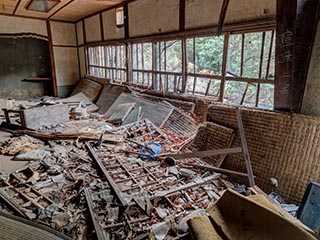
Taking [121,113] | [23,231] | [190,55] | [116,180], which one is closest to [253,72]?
[190,55]

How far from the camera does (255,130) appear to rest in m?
3.37

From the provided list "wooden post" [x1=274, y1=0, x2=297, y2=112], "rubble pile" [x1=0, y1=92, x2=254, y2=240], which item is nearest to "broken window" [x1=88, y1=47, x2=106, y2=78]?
"rubble pile" [x1=0, y1=92, x2=254, y2=240]

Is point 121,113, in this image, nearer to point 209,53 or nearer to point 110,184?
point 209,53

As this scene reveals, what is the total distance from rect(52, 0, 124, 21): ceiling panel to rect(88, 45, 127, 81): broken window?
4.52 feet

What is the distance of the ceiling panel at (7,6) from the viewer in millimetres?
7103

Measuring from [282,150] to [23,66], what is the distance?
10799 mm

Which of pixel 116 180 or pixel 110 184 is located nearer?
pixel 110 184

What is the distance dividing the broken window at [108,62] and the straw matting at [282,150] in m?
5.59

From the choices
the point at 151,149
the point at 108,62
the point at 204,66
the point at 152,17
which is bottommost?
the point at 151,149

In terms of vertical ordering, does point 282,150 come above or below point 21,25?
below

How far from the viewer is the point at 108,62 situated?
902 cm

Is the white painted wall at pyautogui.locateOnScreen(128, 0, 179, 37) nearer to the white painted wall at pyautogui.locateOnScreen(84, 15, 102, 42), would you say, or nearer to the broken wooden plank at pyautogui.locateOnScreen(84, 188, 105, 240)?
the white painted wall at pyautogui.locateOnScreen(84, 15, 102, 42)

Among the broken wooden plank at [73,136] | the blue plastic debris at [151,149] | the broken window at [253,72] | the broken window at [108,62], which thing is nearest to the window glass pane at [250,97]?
the broken window at [253,72]

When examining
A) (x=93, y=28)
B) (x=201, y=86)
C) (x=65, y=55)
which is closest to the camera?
(x=201, y=86)
